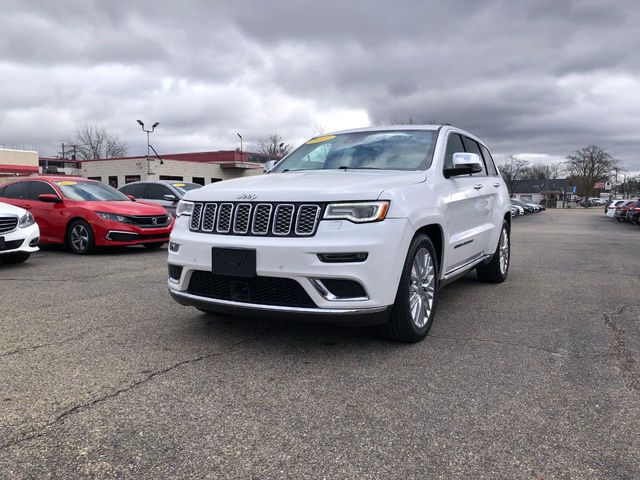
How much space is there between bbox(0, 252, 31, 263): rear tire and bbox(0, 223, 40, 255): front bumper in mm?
118

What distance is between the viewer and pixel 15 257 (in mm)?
8273

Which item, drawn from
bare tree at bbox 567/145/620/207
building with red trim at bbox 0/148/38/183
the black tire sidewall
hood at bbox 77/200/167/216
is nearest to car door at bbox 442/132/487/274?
the black tire sidewall

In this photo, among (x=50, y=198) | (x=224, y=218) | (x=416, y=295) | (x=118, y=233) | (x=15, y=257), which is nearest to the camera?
(x=224, y=218)

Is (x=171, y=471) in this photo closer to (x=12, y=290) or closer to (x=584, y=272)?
(x=12, y=290)

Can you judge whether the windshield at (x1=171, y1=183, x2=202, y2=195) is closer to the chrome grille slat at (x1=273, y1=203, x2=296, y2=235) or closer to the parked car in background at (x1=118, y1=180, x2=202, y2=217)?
the parked car in background at (x1=118, y1=180, x2=202, y2=217)

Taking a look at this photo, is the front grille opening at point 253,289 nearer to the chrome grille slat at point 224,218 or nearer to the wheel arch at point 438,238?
the chrome grille slat at point 224,218

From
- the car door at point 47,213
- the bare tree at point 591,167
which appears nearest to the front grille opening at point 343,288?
the car door at point 47,213

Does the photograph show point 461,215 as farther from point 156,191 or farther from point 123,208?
point 156,191

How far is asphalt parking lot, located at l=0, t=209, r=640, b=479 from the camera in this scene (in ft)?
7.57

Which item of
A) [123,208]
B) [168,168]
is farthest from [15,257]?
[168,168]

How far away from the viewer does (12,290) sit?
603cm

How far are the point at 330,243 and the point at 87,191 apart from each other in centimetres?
835

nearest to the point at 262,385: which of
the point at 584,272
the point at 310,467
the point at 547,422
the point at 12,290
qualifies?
the point at 310,467

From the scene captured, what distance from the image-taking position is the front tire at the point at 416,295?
12.0 ft
